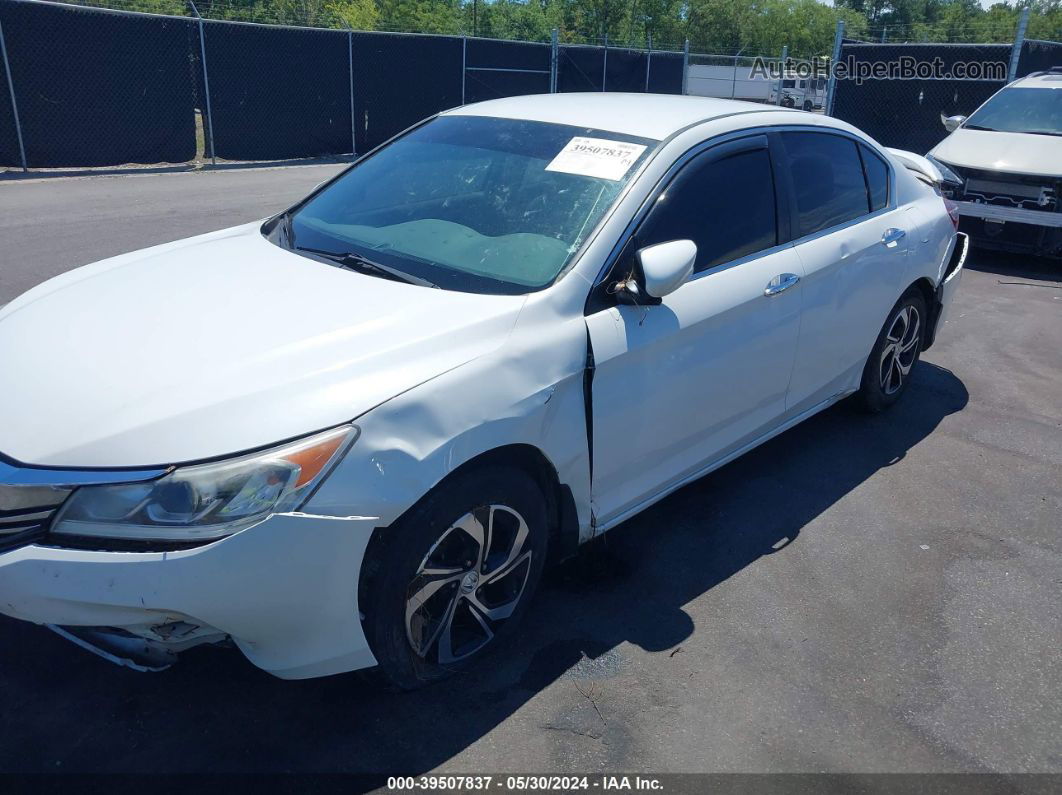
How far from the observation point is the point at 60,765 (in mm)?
2523

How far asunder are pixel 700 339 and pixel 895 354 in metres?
2.17

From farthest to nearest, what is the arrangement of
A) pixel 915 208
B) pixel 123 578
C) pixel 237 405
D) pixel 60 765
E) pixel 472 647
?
pixel 915 208
pixel 472 647
pixel 60 765
pixel 237 405
pixel 123 578

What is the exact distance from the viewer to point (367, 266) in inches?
126

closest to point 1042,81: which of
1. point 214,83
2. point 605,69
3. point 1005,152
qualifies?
point 1005,152

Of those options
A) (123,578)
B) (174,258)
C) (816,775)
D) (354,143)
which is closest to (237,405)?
(123,578)

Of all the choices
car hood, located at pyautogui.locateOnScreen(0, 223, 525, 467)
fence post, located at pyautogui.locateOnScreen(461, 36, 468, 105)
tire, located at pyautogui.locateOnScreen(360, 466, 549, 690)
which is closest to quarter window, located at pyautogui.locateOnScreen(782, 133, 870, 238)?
car hood, located at pyautogui.locateOnScreen(0, 223, 525, 467)

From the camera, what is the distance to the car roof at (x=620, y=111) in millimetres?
3529

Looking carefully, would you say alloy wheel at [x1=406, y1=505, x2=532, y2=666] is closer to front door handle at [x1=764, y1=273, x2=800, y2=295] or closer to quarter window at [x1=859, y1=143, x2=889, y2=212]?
front door handle at [x1=764, y1=273, x2=800, y2=295]

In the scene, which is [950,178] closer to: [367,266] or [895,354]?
[895,354]

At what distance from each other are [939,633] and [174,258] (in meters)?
3.31

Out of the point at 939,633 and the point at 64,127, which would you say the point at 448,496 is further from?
the point at 64,127

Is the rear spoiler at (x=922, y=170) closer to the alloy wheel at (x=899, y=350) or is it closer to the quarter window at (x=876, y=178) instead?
the quarter window at (x=876, y=178)

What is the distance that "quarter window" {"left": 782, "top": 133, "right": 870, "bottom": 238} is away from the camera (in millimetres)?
4031

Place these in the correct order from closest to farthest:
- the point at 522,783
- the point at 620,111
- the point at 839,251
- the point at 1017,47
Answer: the point at 522,783
the point at 620,111
the point at 839,251
the point at 1017,47
